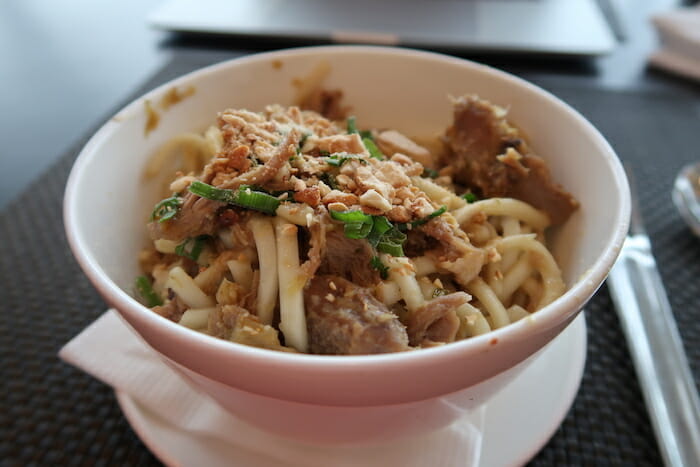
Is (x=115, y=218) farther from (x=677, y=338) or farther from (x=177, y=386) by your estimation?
(x=677, y=338)

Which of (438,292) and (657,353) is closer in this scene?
(438,292)

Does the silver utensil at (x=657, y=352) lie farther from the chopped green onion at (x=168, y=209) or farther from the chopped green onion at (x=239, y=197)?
the chopped green onion at (x=168, y=209)

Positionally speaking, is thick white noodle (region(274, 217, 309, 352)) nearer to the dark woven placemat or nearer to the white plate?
the white plate

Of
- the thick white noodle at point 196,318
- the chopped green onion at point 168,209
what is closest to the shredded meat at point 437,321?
the thick white noodle at point 196,318

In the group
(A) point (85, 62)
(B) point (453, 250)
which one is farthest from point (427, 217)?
(A) point (85, 62)

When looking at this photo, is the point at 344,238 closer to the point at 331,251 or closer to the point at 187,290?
the point at 331,251

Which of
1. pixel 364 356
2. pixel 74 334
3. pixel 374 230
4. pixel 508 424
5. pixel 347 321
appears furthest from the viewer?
pixel 74 334
